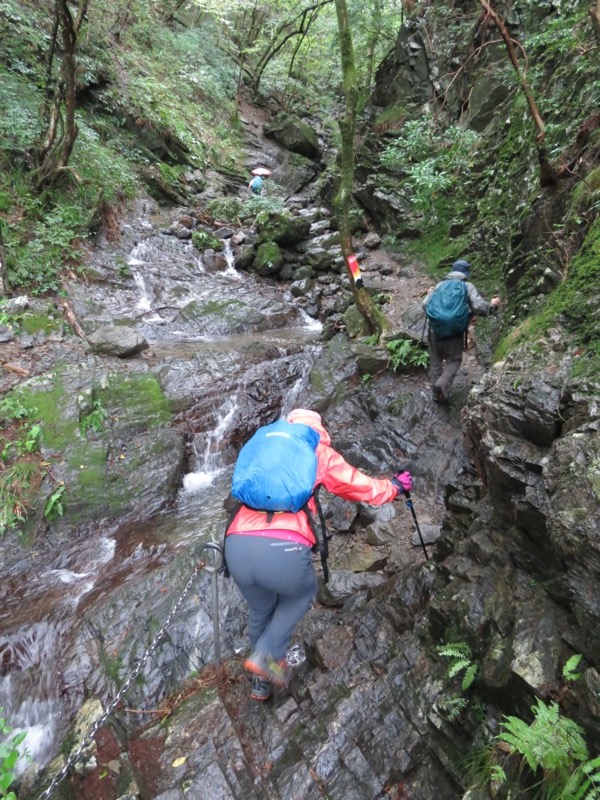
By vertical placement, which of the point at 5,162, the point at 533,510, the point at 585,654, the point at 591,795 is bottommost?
the point at 5,162

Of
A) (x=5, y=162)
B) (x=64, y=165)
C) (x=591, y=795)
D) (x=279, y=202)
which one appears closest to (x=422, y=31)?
(x=279, y=202)

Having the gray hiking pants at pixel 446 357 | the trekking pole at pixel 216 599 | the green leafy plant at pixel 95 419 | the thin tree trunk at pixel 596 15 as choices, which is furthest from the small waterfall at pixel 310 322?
the trekking pole at pixel 216 599

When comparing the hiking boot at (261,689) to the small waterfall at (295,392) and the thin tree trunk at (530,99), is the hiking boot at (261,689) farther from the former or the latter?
the thin tree trunk at (530,99)

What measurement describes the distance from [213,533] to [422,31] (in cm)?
1641

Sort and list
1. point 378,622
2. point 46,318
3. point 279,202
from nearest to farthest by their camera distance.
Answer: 1. point 378,622
2. point 46,318
3. point 279,202

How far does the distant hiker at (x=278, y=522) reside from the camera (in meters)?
2.88

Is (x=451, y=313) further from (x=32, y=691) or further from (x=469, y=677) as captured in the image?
(x=32, y=691)

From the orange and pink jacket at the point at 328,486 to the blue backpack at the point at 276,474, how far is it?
0.13 metres

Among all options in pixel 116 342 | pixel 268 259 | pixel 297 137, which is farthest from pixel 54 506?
pixel 297 137

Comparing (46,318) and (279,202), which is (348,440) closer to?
(46,318)

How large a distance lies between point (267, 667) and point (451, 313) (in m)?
4.69

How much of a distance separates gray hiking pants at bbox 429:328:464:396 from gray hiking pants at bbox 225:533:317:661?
13.9 feet

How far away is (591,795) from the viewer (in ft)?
5.51

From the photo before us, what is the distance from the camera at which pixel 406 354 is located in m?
7.69
